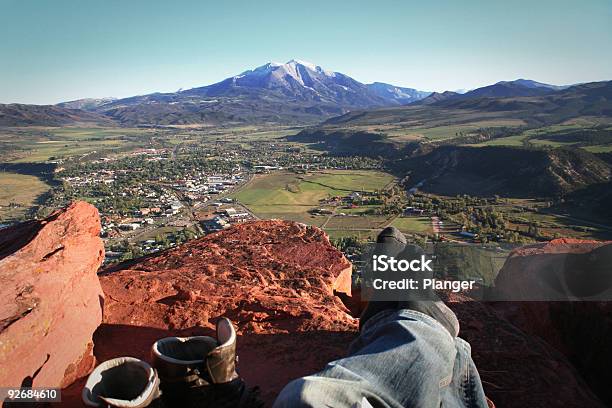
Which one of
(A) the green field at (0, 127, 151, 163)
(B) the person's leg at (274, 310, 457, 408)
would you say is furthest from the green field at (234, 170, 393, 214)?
(A) the green field at (0, 127, 151, 163)

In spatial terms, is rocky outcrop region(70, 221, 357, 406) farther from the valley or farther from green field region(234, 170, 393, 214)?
green field region(234, 170, 393, 214)

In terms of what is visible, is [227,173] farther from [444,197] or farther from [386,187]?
[444,197]

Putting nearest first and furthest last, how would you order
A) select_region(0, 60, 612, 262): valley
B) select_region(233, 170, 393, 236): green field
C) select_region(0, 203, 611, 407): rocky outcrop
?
select_region(0, 203, 611, 407): rocky outcrop < select_region(0, 60, 612, 262): valley < select_region(233, 170, 393, 236): green field

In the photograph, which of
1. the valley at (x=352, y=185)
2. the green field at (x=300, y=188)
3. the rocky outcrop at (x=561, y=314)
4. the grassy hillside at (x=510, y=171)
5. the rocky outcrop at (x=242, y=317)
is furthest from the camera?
the grassy hillside at (x=510, y=171)

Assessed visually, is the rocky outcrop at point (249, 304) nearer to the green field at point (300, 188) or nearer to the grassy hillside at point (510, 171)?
the green field at point (300, 188)

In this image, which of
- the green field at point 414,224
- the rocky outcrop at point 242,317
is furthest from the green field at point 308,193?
the rocky outcrop at point 242,317

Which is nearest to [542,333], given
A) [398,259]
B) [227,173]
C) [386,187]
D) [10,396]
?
[398,259]

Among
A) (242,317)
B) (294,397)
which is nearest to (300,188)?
(242,317)
